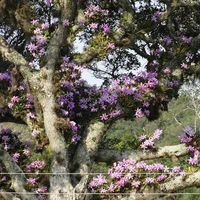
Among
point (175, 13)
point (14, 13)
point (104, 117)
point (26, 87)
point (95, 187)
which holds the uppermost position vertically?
point (175, 13)

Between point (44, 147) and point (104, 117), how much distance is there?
1.67 meters

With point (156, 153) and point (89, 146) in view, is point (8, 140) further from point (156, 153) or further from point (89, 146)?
point (156, 153)

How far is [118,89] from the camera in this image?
1250 cm

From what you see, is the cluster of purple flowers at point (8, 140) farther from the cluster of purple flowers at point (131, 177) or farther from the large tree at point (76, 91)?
the cluster of purple flowers at point (131, 177)

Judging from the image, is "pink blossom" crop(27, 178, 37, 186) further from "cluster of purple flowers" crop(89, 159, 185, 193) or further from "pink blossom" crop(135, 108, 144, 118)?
"pink blossom" crop(135, 108, 144, 118)

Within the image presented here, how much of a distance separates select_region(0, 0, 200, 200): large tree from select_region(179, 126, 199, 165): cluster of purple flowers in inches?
0.9

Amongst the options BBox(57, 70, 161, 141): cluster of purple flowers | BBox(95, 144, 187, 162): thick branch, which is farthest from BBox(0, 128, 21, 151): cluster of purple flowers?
BBox(95, 144, 187, 162): thick branch

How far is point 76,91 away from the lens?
12711mm

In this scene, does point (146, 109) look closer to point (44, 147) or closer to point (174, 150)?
point (174, 150)

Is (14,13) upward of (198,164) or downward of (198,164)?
upward

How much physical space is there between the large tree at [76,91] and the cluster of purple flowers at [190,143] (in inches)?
0.9

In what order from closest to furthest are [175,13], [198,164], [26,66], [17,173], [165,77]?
[17,173] → [198,164] → [26,66] → [165,77] → [175,13]

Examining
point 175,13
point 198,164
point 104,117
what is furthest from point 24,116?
point 175,13

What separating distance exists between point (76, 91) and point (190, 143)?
305cm
